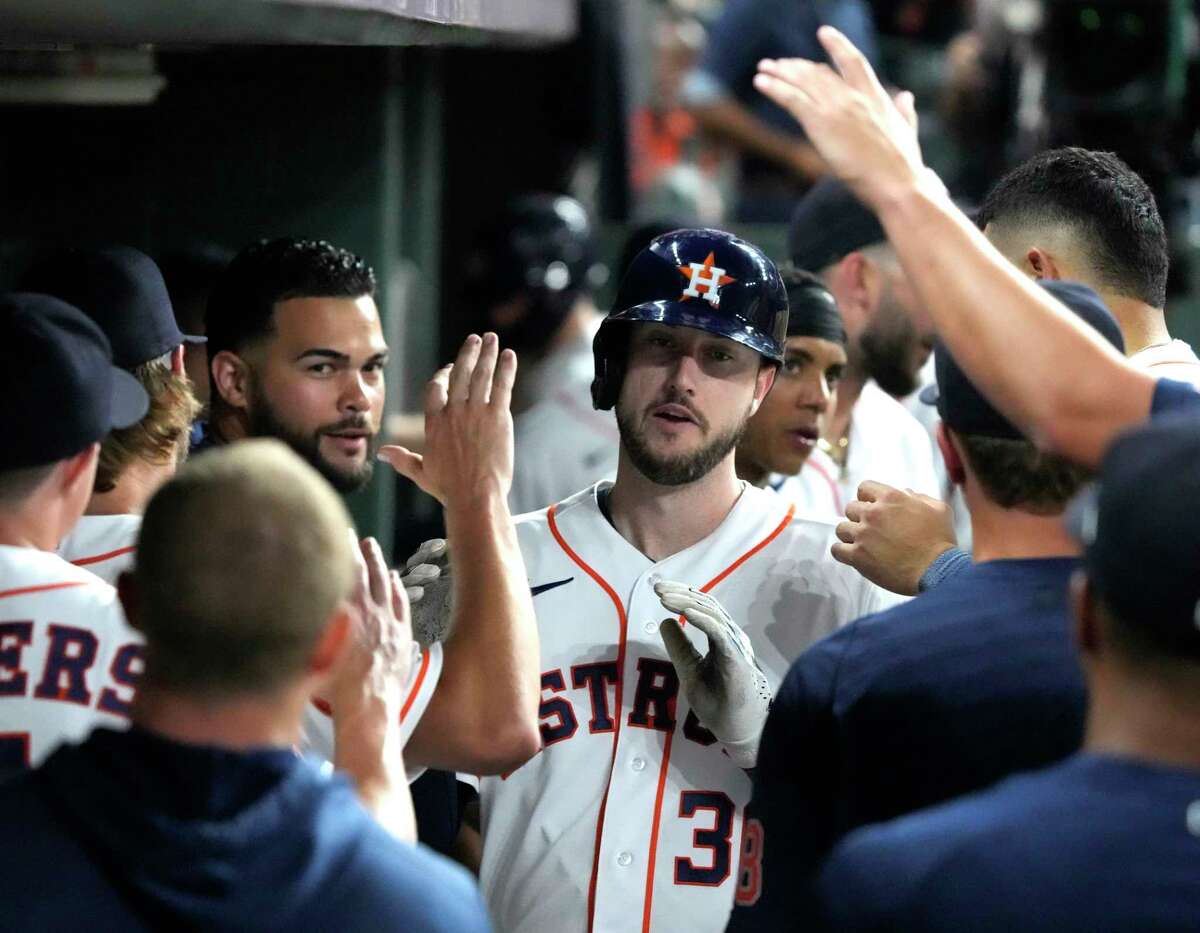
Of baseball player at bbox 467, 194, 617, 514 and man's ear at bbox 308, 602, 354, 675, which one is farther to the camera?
baseball player at bbox 467, 194, 617, 514

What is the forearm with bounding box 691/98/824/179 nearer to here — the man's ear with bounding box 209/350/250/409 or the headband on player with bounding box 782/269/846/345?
the headband on player with bounding box 782/269/846/345

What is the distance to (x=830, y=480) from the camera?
15.1 feet

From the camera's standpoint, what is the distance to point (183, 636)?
1928mm

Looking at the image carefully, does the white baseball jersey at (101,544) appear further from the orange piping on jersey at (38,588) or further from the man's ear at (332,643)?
the man's ear at (332,643)

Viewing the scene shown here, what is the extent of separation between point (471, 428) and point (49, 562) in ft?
2.45

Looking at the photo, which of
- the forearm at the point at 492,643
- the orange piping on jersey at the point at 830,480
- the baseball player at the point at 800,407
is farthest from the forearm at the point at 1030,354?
the orange piping on jersey at the point at 830,480

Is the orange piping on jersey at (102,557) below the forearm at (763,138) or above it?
below

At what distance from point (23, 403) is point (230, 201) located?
3576 mm

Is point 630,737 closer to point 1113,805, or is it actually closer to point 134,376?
point 134,376

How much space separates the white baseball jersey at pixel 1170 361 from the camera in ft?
10.5

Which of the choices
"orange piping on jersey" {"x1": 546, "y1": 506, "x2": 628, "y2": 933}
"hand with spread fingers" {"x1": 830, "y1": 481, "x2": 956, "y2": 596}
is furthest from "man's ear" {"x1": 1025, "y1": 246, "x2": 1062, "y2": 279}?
"orange piping on jersey" {"x1": 546, "y1": 506, "x2": 628, "y2": 933}

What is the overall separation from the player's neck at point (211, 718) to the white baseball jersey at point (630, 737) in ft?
4.21

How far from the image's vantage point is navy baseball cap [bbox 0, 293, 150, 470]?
2447 millimetres

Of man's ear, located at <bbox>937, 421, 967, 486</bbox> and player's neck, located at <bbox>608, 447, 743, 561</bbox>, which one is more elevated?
man's ear, located at <bbox>937, 421, 967, 486</bbox>
